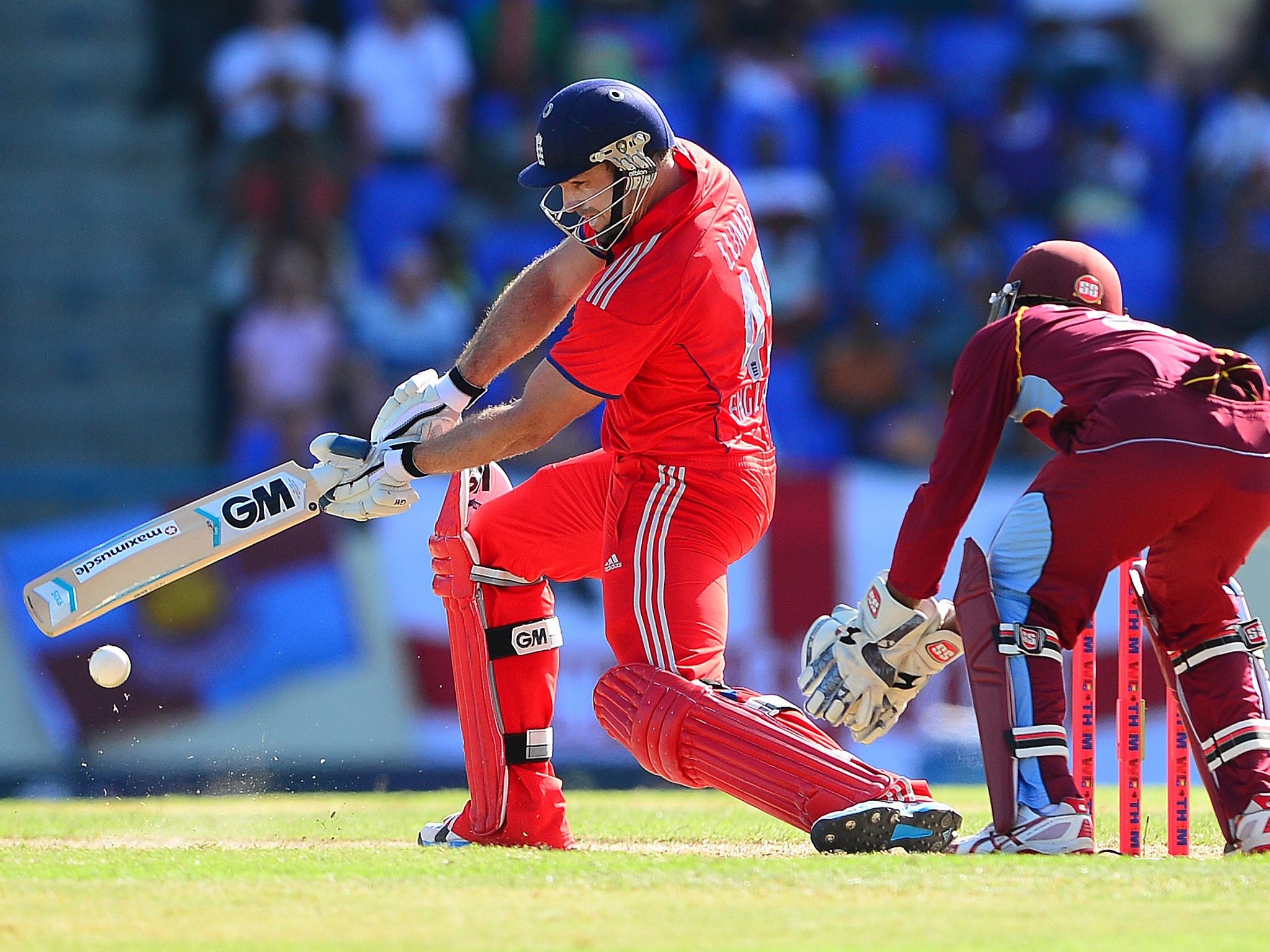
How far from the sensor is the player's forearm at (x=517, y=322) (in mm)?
4797

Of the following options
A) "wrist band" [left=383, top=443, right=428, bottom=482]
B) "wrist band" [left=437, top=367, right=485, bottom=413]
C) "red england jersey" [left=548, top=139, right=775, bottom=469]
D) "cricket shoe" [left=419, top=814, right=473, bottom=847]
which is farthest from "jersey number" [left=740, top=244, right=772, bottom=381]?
"cricket shoe" [left=419, top=814, right=473, bottom=847]

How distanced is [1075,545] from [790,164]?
6.91 meters

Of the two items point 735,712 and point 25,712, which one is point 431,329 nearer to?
point 25,712

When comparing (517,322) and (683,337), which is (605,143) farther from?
(517,322)

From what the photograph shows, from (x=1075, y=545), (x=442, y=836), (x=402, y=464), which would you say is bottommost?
(x=442, y=836)

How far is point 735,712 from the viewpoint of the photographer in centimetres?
402

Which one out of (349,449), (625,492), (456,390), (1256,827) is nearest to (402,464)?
(349,449)

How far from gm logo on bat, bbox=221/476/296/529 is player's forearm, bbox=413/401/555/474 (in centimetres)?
45

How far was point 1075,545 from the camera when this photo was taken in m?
3.97

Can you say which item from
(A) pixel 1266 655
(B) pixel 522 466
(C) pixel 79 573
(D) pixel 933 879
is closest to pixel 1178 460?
(D) pixel 933 879

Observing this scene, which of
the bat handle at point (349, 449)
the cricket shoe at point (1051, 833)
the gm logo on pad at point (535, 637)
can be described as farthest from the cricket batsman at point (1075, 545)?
the bat handle at point (349, 449)

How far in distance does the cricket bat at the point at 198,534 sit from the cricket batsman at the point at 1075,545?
152 centimetres

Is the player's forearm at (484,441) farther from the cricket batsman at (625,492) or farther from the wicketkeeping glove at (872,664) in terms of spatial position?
the wicketkeeping glove at (872,664)

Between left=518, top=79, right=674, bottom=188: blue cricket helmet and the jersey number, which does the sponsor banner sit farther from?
the jersey number
